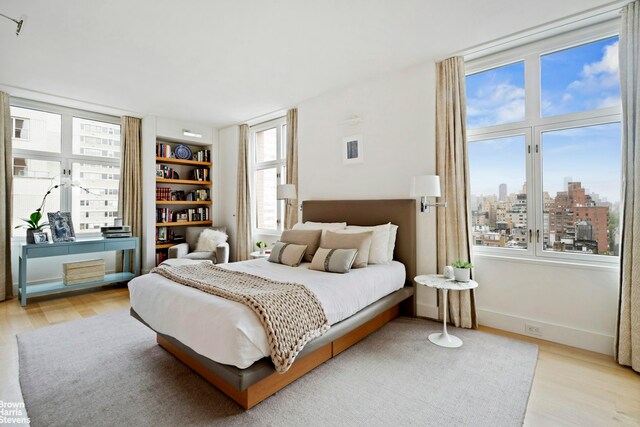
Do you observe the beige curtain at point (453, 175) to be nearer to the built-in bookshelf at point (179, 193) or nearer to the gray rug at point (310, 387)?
the gray rug at point (310, 387)

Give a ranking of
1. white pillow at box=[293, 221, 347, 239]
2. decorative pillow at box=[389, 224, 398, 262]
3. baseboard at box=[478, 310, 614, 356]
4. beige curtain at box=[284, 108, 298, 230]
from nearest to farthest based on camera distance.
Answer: baseboard at box=[478, 310, 614, 356] → decorative pillow at box=[389, 224, 398, 262] → white pillow at box=[293, 221, 347, 239] → beige curtain at box=[284, 108, 298, 230]

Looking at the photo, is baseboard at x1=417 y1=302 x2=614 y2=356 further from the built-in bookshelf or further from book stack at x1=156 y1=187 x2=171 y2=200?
book stack at x1=156 y1=187 x2=171 y2=200

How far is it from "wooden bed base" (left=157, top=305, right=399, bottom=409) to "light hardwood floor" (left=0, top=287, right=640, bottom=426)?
3.31ft

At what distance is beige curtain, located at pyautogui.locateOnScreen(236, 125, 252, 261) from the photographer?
5.39 metres

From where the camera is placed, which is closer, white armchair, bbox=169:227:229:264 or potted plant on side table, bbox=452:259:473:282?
potted plant on side table, bbox=452:259:473:282

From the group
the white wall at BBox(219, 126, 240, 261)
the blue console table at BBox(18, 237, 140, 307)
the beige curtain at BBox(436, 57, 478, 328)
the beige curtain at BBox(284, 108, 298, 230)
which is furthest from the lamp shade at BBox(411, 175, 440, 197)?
the blue console table at BBox(18, 237, 140, 307)

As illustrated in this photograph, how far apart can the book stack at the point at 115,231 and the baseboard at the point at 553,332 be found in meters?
4.47

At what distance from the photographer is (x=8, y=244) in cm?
401

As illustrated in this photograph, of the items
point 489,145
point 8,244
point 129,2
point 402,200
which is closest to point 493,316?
point 402,200

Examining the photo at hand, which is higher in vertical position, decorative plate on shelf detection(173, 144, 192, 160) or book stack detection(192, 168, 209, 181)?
decorative plate on shelf detection(173, 144, 192, 160)

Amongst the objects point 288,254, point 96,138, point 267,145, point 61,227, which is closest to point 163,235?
point 61,227

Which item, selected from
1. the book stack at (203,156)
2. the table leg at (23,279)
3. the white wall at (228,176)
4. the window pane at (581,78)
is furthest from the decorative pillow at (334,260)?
the book stack at (203,156)

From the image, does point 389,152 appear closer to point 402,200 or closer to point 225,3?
point 402,200

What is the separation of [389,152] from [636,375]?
9.05 feet
